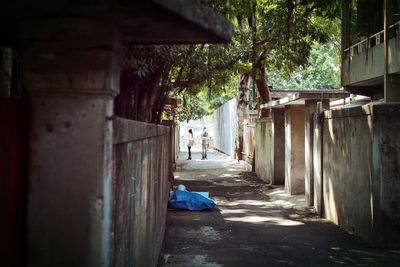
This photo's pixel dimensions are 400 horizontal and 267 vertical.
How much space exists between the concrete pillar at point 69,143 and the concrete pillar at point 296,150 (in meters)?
11.5

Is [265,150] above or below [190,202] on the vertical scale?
above

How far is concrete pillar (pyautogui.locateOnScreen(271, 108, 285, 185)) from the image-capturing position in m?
16.0

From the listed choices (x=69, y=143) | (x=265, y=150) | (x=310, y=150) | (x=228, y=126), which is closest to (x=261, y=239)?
(x=310, y=150)

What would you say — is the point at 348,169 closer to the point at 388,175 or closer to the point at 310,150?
the point at 388,175

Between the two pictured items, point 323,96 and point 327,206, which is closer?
point 327,206

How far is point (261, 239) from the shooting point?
848 centimetres

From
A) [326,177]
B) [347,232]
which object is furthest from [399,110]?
[326,177]

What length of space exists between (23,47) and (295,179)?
1176 centimetres

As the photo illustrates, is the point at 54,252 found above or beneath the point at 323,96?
beneath

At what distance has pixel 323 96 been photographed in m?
11.5

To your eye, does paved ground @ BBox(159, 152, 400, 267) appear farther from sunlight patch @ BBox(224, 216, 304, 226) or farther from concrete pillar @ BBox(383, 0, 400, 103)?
concrete pillar @ BBox(383, 0, 400, 103)

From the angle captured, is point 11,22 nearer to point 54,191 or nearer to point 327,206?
point 54,191

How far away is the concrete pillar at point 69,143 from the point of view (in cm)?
286

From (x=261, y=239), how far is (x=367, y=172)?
2.12 m
